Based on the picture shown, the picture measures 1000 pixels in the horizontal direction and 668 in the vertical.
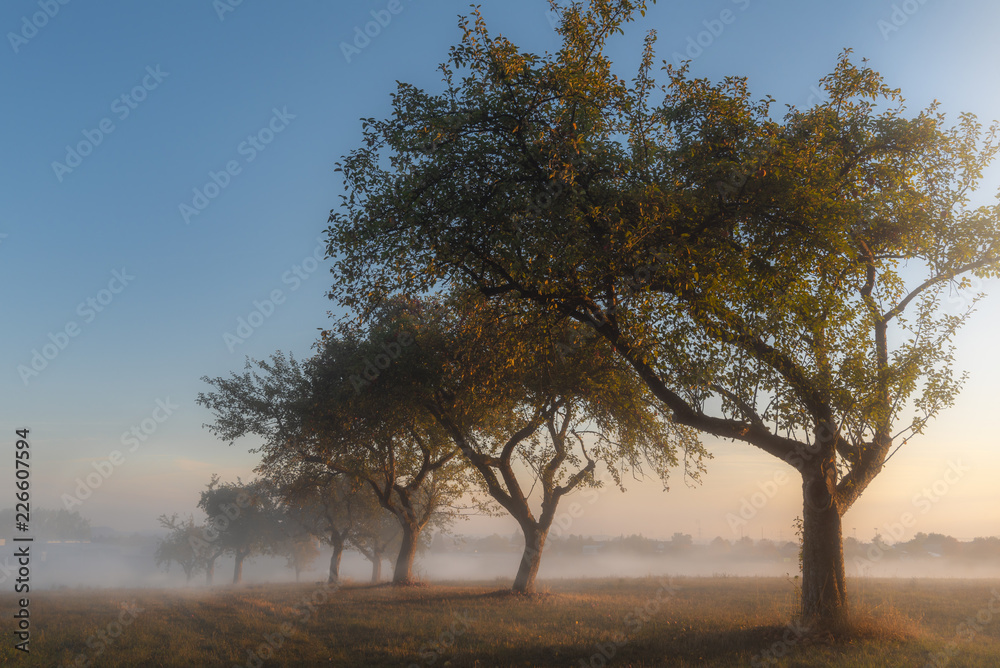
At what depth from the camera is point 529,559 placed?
2705cm

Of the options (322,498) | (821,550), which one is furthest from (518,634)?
(322,498)

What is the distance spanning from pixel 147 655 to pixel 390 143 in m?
13.8

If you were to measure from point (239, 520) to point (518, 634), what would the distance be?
63338 mm

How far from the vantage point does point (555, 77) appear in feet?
42.9

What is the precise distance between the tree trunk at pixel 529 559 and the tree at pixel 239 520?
150 feet

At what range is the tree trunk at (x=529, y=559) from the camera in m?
26.6

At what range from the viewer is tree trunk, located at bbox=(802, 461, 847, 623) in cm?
1407

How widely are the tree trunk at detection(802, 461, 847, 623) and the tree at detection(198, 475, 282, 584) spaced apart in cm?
6069

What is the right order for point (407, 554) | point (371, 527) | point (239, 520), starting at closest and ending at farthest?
point (407, 554) < point (371, 527) < point (239, 520)

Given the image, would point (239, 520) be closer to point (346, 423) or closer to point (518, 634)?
point (346, 423)

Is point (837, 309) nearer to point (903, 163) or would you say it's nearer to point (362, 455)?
point (903, 163)

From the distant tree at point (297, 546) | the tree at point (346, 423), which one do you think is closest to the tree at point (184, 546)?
the distant tree at point (297, 546)

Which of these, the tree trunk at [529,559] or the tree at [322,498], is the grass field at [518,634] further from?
the tree at [322,498]

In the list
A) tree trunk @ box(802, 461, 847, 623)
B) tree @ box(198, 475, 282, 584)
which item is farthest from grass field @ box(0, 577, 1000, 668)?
tree @ box(198, 475, 282, 584)
